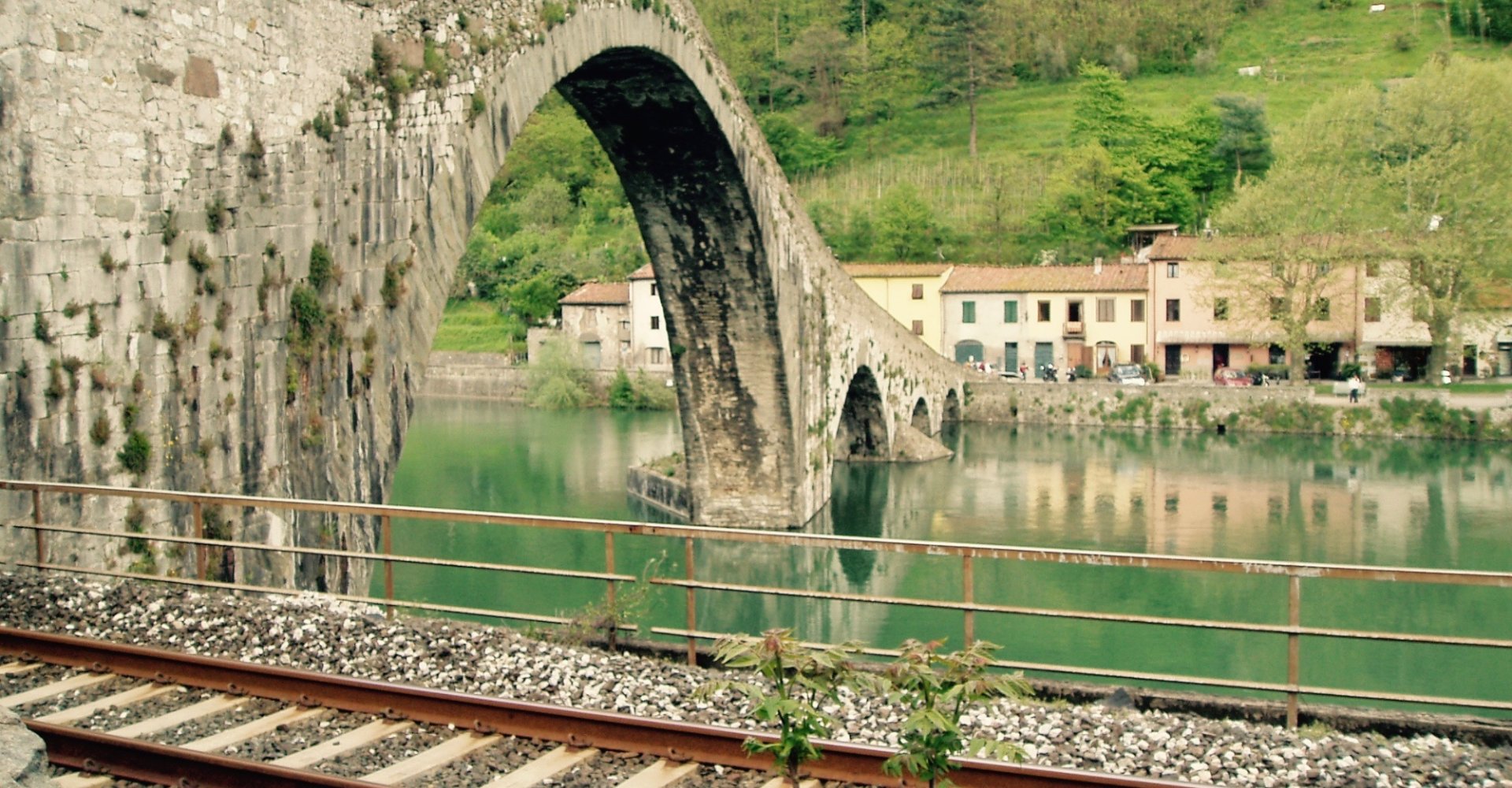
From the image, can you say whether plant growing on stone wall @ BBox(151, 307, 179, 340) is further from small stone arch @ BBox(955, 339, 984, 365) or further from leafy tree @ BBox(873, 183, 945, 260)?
leafy tree @ BBox(873, 183, 945, 260)

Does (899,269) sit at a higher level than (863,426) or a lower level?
higher

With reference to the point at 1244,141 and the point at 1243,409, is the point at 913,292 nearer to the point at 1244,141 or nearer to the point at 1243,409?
the point at 1243,409

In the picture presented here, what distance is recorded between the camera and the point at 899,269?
132 feet

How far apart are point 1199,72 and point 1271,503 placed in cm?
3820

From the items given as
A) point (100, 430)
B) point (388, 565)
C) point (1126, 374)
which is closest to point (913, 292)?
point (1126, 374)

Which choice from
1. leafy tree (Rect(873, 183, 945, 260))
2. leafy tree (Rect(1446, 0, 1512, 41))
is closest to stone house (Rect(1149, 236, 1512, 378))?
leafy tree (Rect(873, 183, 945, 260))

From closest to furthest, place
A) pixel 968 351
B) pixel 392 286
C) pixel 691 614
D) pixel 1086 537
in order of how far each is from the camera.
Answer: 1. pixel 691 614
2. pixel 392 286
3. pixel 1086 537
4. pixel 968 351

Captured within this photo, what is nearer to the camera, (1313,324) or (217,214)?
(217,214)

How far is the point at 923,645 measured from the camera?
4.54m

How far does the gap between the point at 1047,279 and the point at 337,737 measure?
34826mm

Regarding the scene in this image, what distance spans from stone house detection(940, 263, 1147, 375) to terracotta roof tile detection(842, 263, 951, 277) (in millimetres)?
527

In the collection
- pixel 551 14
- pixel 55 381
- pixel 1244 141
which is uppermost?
pixel 1244 141

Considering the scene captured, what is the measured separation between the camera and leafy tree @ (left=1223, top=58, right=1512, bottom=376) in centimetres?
3070

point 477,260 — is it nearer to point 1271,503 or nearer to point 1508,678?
point 1271,503
